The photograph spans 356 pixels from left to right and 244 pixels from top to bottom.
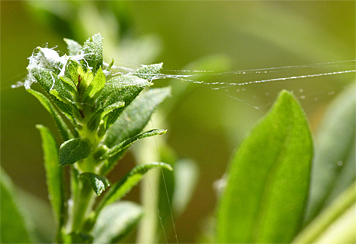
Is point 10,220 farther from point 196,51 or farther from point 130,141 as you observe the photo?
point 196,51

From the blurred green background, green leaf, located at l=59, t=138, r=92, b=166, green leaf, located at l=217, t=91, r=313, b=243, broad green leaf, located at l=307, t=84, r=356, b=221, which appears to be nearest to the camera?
green leaf, located at l=59, t=138, r=92, b=166

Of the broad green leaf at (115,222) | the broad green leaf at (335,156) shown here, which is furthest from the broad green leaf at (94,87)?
the broad green leaf at (335,156)

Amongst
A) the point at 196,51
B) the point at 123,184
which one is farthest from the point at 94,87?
the point at 196,51

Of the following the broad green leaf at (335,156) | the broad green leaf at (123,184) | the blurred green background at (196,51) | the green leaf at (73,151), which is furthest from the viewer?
the blurred green background at (196,51)

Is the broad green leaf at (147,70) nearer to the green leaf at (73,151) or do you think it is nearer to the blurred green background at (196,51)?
the green leaf at (73,151)

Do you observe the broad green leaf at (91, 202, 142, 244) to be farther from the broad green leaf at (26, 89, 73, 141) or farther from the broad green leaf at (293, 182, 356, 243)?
the broad green leaf at (293, 182, 356, 243)

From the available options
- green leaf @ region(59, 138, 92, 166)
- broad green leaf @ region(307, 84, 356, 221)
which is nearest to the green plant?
green leaf @ region(59, 138, 92, 166)
